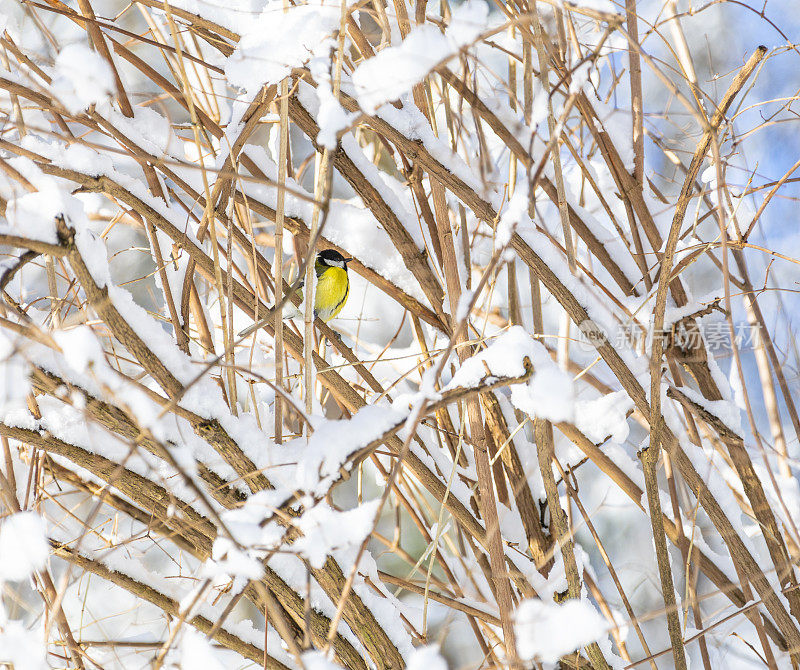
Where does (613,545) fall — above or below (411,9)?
below

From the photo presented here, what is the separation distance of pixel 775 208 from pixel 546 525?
805 millimetres

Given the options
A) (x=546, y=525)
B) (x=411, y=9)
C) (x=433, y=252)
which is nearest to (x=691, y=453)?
(x=546, y=525)

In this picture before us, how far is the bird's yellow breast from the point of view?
163cm

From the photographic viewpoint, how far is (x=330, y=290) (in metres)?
1.63

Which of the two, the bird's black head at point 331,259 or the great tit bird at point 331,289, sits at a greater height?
the bird's black head at point 331,259

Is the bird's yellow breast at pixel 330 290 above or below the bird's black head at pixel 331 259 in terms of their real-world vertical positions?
below

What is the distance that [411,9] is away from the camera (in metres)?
0.81

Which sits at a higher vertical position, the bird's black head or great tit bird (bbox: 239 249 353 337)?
the bird's black head

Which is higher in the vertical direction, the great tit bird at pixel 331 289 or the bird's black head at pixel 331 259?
the bird's black head at pixel 331 259

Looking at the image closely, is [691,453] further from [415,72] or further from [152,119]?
[152,119]

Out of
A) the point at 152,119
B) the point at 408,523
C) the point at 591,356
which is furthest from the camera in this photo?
the point at 408,523

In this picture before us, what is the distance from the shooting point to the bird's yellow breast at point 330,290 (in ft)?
5.36

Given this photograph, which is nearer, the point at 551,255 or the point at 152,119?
the point at 551,255

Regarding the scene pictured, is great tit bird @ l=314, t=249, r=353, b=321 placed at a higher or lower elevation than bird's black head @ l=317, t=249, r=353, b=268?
lower
